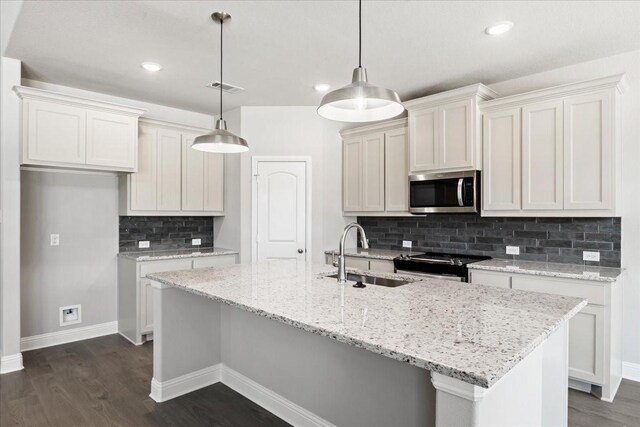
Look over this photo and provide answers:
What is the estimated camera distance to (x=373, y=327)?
1442mm

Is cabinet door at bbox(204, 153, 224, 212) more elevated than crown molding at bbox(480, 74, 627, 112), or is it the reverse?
crown molding at bbox(480, 74, 627, 112)

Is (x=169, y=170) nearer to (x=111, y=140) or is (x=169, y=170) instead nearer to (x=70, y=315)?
(x=111, y=140)

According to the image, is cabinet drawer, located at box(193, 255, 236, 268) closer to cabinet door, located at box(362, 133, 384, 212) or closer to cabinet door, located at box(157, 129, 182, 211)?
cabinet door, located at box(157, 129, 182, 211)

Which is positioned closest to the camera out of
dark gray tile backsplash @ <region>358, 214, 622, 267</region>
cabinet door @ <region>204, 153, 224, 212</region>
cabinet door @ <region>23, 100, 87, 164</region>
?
dark gray tile backsplash @ <region>358, 214, 622, 267</region>

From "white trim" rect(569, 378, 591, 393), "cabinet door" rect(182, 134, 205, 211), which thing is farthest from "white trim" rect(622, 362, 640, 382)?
"cabinet door" rect(182, 134, 205, 211)

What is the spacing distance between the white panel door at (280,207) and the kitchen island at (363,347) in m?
1.62

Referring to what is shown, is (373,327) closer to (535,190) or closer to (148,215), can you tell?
(535,190)

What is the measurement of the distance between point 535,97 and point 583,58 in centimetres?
52

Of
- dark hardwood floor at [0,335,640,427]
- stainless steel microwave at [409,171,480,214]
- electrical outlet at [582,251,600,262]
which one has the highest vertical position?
stainless steel microwave at [409,171,480,214]

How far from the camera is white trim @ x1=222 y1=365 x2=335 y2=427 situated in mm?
2266

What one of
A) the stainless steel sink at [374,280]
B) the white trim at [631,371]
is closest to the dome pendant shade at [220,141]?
the stainless steel sink at [374,280]

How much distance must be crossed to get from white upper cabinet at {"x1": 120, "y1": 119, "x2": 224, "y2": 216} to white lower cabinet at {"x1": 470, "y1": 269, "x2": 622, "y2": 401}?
12.1 feet

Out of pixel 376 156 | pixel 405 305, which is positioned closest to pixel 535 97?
pixel 376 156

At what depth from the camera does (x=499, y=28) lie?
2.68 meters
